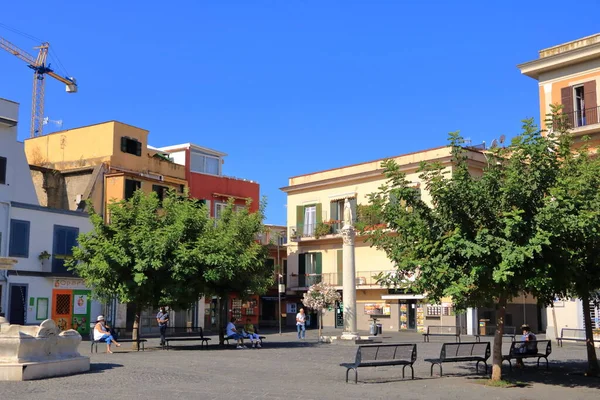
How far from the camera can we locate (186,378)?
1540cm

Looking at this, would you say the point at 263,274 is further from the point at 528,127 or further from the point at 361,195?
the point at 361,195

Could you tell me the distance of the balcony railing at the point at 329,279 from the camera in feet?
147

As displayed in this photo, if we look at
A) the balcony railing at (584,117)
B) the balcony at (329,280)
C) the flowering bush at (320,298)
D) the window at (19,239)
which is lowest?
the flowering bush at (320,298)

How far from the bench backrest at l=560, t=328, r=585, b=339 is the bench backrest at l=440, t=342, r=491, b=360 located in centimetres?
1239

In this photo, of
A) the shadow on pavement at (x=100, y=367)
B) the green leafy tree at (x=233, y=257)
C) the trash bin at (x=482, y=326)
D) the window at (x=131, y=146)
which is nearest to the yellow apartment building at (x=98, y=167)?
the window at (x=131, y=146)

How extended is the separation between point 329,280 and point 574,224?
115 feet

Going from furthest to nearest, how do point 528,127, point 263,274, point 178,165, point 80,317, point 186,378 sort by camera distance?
point 178,165 < point 80,317 < point 263,274 < point 186,378 < point 528,127

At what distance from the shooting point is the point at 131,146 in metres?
41.8

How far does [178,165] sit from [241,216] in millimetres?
18131

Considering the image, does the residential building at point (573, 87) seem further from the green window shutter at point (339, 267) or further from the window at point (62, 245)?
the window at point (62, 245)

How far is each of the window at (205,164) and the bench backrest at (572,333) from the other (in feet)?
86.6

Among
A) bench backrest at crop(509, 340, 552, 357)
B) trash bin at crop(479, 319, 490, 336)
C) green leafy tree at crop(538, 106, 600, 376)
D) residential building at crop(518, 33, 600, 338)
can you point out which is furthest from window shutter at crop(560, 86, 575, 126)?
green leafy tree at crop(538, 106, 600, 376)

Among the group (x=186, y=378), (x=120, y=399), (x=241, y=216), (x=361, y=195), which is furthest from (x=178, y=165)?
(x=120, y=399)

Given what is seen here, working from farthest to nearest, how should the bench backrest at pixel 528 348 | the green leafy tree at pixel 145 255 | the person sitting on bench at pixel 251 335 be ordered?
the person sitting on bench at pixel 251 335 → the green leafy tree at pixel 145 255 → the bench backrest at pixel 528 348
